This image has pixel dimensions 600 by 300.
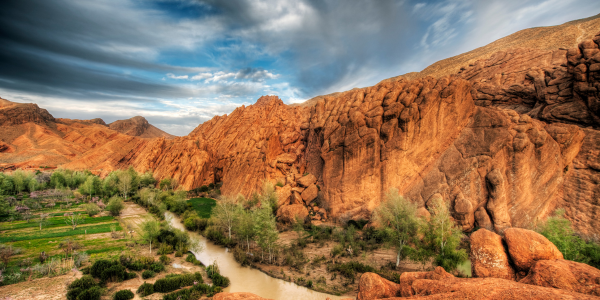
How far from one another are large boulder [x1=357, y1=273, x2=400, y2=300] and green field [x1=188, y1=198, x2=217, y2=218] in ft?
128

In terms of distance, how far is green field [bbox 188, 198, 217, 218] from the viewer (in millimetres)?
45688

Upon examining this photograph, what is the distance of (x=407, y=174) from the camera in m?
35.5

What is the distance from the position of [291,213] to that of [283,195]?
512cm

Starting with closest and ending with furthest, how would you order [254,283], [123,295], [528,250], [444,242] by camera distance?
[528,250] < [123,295] < [444,242] < [254,283]

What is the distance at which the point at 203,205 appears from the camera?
170 ft

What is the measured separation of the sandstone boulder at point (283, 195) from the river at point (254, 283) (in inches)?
523

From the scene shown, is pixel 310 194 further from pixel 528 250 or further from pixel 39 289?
pixel 528 250

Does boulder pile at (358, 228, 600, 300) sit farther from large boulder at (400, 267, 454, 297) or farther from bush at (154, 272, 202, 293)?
bush at (154, 272, 202, 293)

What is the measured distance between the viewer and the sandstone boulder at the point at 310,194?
42.5 m

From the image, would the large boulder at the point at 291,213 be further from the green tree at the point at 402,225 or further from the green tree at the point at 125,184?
the green tree at the point at 125,184

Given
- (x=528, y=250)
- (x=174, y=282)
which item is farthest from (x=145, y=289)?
(x=528, y=250)

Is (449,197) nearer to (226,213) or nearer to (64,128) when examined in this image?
(226,213)

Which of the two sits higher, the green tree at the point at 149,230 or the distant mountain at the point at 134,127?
the distant mountain at the point at 134,127

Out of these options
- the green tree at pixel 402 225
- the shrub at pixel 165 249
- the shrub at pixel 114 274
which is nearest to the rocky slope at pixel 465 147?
the green tree at pixel 402 225
